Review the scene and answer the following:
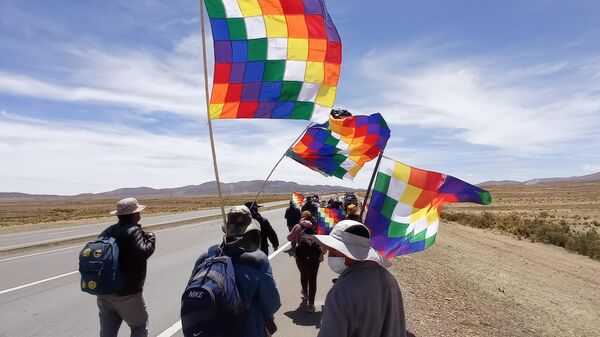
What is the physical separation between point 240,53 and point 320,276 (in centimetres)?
667

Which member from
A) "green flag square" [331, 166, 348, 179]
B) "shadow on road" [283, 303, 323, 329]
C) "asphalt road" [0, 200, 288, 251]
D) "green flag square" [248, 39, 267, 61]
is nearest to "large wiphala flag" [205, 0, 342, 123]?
"green flag square" [248, 39, 267, 61]

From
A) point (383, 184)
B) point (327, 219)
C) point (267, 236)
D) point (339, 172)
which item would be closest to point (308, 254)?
point (267, 236)

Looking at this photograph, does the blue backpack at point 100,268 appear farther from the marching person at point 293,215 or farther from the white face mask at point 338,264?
the marching person at point 293,215

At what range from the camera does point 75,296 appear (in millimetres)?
8109

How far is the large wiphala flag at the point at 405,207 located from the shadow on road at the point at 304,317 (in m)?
2.57

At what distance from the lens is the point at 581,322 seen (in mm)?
8984

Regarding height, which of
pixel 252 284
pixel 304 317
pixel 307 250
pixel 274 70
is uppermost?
pixel 274 70

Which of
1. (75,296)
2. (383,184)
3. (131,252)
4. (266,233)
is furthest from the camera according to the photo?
(75,296)

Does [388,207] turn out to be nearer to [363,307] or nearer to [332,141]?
[363,307]

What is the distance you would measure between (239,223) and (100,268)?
1.37 m

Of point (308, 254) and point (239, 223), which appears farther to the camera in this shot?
point (308, 254)

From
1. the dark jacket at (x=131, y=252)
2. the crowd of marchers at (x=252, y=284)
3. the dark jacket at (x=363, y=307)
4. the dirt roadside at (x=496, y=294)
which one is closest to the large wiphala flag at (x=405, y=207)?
the crowd of marchers at (x=252, y=284)

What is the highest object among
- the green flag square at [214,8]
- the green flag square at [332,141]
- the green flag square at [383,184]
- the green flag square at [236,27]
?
the green flag square at [214,8]

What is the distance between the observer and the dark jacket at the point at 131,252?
3.90 m
